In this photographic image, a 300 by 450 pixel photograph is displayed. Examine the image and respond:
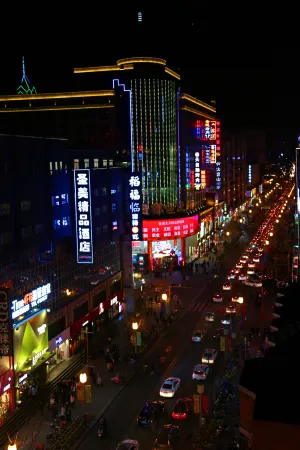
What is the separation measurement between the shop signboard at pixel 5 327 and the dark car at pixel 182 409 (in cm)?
948

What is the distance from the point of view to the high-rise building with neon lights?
71562 mm

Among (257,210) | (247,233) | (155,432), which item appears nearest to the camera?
(155,432)

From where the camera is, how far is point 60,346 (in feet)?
137

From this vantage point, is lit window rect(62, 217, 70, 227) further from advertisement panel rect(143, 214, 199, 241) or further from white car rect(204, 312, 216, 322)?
advertisement panel rect(143, 214, 199, 241)

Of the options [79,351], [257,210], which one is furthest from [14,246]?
[257,210]

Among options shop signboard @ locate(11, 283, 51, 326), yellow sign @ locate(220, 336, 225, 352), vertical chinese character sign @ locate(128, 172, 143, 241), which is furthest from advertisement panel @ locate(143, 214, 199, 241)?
shop signboard @ locate(11, 283, 51, 326)

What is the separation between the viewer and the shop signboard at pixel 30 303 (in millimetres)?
34469

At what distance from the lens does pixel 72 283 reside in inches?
1736

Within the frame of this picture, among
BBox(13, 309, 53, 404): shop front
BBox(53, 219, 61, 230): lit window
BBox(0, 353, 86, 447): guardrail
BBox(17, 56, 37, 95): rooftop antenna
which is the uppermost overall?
BBox(17, 56, 37, 95): rooftop antenna

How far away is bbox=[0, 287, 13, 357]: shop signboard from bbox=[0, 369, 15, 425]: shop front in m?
1.35

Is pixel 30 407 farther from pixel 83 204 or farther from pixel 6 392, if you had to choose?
pixel 83 204

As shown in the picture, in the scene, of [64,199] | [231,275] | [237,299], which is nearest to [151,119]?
[231,275]

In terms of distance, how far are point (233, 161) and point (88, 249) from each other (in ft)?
324

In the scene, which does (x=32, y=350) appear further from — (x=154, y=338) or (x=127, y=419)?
(x=154, y=338)
